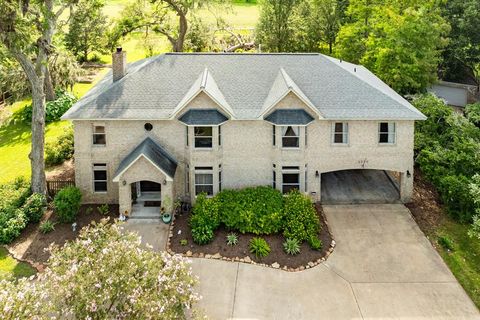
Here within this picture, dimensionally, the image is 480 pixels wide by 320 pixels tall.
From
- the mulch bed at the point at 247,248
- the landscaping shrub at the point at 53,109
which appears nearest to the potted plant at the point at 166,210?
the mulch bed at the point at 247,248

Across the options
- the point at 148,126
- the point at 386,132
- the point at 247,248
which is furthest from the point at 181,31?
the point at 247,248

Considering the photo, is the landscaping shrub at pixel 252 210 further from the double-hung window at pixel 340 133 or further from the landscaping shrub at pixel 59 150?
the landscaping shrub at pixel 59 150

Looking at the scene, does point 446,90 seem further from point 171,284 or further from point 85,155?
point 171,284

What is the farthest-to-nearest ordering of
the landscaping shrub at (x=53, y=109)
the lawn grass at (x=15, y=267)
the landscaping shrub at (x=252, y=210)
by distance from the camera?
1. the landscaping shrub at (x=53, y=109)
2. the landscaping shrub at (x=252, y=210)
3. the lawn grass at (x=15, y=267)

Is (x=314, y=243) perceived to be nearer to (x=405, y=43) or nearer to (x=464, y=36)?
(x=405, y=43)

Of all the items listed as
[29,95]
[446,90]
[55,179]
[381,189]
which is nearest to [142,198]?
[55,179]

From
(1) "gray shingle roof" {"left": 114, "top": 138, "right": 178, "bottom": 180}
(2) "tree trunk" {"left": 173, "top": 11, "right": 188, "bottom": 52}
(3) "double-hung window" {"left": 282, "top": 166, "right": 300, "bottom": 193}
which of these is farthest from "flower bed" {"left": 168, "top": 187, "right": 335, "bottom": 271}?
(2) "tree trunk" {"left": 173, "top": 11, "right": 188, "bottom": 52}
